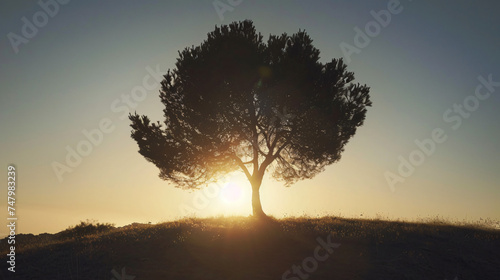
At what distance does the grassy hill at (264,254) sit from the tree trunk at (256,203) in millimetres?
3857

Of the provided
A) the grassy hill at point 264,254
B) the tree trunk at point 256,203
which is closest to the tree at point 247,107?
the tree trunk at point 256,203

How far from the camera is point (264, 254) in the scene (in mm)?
17484

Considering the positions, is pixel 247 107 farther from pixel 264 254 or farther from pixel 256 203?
pixel 264 254

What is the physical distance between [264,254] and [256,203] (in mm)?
9902

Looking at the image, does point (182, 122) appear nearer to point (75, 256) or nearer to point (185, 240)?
point (185, 240)

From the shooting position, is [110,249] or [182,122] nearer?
[110,249]

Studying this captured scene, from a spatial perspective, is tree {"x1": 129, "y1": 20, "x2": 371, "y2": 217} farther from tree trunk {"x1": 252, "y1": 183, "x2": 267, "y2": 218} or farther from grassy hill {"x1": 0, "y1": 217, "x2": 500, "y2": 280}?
grassy hill {"x1": 0, "y1": 217, "x2": 500, "y2": 280}

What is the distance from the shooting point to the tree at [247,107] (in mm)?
26188

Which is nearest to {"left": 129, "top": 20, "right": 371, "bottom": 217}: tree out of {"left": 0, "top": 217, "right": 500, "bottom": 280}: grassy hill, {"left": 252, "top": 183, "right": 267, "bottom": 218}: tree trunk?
{"left": 252, "top": 183, "right": 267, "bottom": 218}: tree trunk

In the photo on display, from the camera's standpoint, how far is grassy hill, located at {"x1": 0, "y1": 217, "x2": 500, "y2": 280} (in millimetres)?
15281

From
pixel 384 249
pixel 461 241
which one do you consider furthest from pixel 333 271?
pixel 461 241

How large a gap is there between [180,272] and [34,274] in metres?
5.92

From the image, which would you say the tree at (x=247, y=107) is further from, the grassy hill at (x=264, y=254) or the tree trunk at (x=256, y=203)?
the grassy hill at (x=264, y=254)

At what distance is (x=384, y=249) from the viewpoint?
1892 cm
